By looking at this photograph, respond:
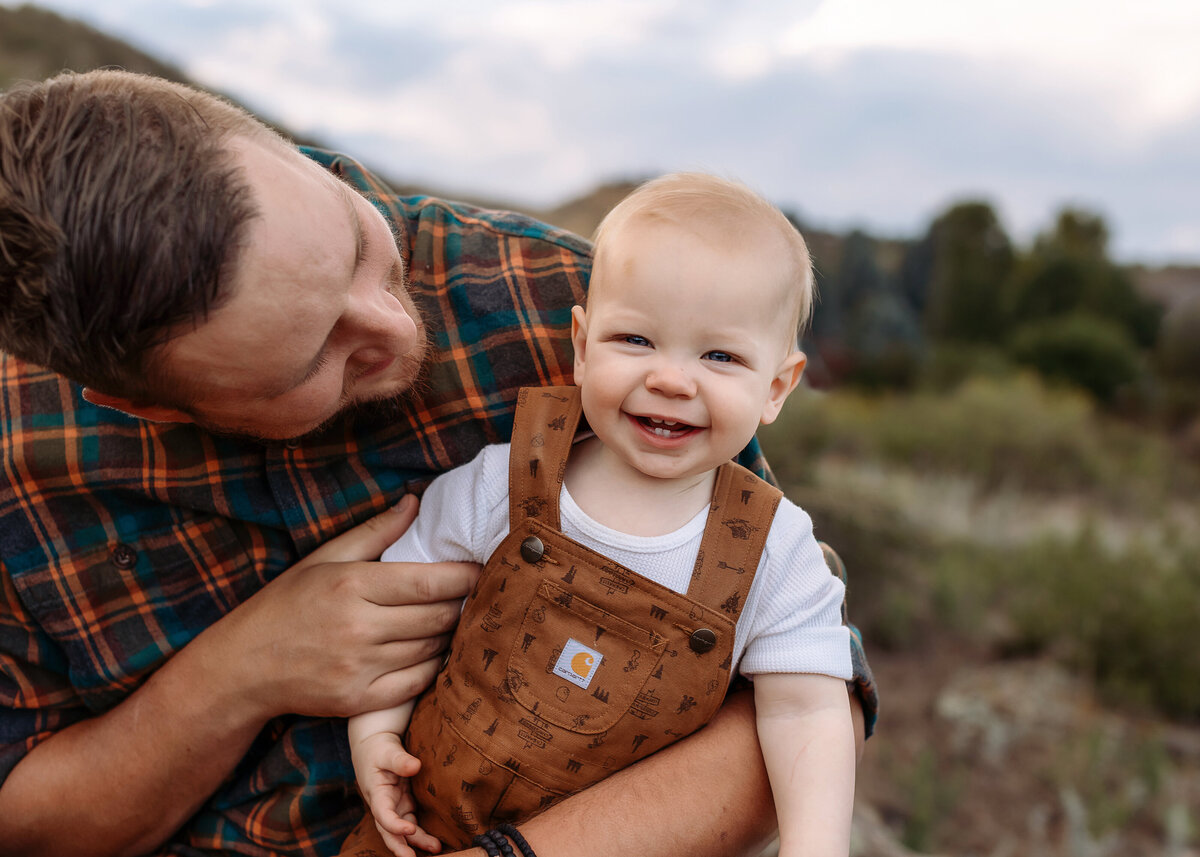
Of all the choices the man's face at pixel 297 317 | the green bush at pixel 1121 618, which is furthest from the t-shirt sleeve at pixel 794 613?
the green bush at pixel 1121 618

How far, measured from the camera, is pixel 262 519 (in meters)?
1.66

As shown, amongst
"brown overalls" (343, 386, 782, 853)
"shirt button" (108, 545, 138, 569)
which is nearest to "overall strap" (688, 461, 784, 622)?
"brown overalls" (343, 386, 782, 853)

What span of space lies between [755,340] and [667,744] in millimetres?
691

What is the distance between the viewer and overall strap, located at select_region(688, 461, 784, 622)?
1.39m

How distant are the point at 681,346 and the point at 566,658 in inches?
20.9

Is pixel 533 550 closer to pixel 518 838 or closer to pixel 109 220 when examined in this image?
pixel 518 838

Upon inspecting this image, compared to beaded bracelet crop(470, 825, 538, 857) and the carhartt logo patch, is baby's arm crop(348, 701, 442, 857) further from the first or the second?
the carhartt logo patch

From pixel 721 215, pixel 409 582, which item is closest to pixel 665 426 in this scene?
pixel 721 215

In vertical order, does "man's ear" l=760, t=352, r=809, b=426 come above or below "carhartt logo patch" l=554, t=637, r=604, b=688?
above

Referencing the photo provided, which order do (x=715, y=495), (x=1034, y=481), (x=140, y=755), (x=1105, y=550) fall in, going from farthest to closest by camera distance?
(x=1034, y=481), (x=1105, y=550), (x=140, y=755), (x=715, y=495)

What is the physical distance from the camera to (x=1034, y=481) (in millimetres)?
9711

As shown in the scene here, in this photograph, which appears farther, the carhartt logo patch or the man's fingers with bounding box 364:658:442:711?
the man's fingers with bounding box 364:658:442:711

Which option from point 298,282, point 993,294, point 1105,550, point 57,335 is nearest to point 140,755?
point 57,335

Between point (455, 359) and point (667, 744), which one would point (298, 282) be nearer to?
point (455, 359)
